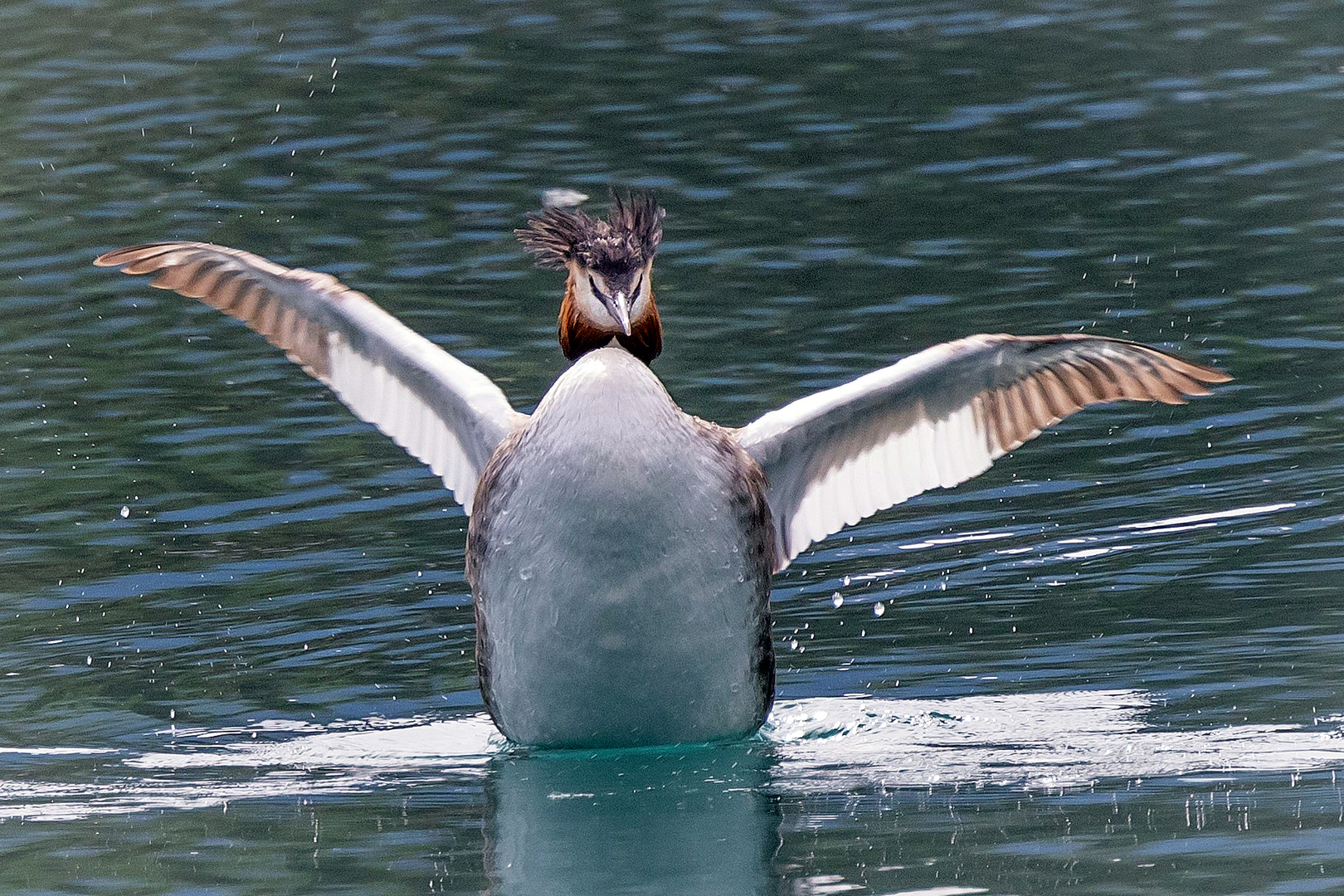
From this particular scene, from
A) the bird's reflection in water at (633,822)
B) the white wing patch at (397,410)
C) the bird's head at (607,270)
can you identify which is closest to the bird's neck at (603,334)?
the bird's head at (607,270)

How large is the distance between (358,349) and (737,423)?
3779 millimetres

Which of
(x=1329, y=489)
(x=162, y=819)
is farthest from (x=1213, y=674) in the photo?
(x=162, y=819)

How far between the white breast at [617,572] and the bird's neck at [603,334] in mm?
181

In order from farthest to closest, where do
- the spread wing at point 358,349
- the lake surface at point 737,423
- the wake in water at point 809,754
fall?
the spread wing at point 358,349, the wake in water at point 809,754, the lake surface at point 737,423

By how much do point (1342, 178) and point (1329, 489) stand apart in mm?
9460

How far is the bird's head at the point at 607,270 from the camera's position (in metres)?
9.36

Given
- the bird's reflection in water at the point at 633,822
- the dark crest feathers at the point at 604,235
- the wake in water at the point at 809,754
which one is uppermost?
the dark crest feathers at the point at 604,235

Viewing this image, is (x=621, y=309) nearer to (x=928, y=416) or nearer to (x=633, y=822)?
(x=928, y=416)

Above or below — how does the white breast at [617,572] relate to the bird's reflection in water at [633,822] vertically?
above

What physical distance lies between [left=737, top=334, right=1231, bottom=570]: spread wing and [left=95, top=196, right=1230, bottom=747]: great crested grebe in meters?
0.01

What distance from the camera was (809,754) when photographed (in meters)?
9.47

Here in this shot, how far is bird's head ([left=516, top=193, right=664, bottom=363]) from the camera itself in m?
9.36

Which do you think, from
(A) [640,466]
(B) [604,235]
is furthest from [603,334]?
(A) [640,466]

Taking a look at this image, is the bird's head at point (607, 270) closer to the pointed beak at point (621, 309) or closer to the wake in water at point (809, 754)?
the pointed beak at point (621, 309)
